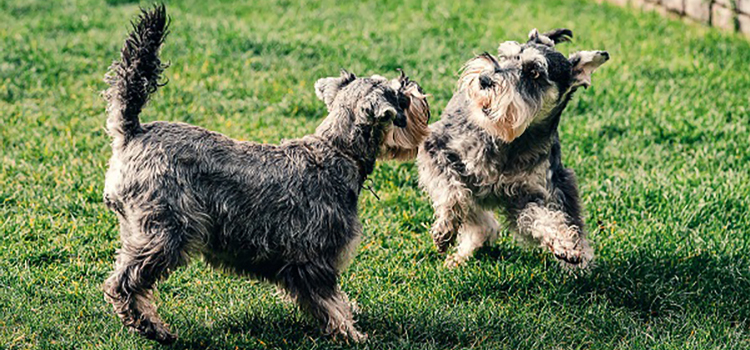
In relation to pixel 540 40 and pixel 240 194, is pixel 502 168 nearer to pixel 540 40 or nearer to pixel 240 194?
pixel 540 40

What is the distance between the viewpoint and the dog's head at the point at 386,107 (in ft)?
15.8

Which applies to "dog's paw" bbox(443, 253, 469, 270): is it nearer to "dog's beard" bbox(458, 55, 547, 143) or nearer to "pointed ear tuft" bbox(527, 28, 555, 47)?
"dog's beard" bbox(458, 55, 547, 143)

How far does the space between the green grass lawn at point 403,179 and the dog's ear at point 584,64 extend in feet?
4.18

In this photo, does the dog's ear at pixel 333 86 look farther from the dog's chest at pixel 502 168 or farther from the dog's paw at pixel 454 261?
the dog's paw at pixel 454 261

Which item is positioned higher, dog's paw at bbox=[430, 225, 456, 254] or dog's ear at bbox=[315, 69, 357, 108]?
dog's ear at bbox=[315, 69, 357, 108]

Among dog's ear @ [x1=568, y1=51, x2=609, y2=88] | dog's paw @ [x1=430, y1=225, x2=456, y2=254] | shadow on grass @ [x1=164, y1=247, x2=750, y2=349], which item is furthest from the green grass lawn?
dog's ear @ [x1=568, y1=51, x2=609, y2=88]

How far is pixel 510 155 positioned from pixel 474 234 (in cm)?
71

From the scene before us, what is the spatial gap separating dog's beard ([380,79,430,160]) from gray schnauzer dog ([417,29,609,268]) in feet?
2.05

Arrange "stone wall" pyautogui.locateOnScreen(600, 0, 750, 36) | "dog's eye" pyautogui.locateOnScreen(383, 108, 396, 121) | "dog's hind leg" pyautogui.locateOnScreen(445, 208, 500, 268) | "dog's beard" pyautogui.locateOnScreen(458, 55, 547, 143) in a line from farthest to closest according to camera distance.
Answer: "stone wall" pyautogui.locateOnScreen(600, 0, 750, 36)
"dog's hind leg" pyautogui.locateOnScreen(445, 208, 500, 268)
"dog's beard" pyautogui.locateOnScreen(458, 55, 547, 143)
"dog's eye" pyautogui.locateOnScreen(383, 108, 396, 121)

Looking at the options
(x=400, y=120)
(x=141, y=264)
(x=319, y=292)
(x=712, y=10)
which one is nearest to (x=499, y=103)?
(x=400, y=120)

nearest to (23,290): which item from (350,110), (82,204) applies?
(82,204)

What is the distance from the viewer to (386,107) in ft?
15.6

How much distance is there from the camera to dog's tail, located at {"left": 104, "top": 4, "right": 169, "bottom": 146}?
14.6 ft

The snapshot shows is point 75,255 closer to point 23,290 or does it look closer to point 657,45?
point 23,290
